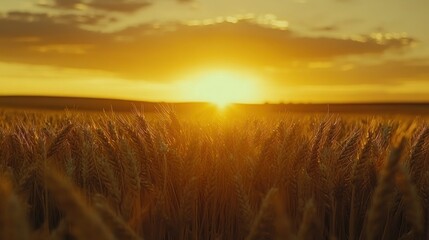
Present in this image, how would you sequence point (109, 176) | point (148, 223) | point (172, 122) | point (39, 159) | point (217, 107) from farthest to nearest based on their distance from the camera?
1. point (217, 107)
2. point (172, 122)
3. point (39, 159)
4. point (148, 223)
5. point (109, 176)

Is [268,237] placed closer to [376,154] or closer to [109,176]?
[109,176]

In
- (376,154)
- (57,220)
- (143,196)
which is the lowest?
(57,220)

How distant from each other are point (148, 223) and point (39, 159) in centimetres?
52

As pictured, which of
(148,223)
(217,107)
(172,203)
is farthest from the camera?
(217,107)

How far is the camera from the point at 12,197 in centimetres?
69

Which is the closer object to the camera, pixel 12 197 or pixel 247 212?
pixel 12 197

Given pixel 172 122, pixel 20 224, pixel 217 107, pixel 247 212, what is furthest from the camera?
pixel 217 107

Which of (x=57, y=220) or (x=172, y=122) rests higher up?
(x=172, y=122)

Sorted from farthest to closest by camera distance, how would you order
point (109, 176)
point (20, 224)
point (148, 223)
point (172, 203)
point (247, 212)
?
1. point (172, 203)
2. point (148, 223)
3. point (109, 176)
4. point (247, 212)
5. point (20, 224)

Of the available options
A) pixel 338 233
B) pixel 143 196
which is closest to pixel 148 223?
pixel 143 196

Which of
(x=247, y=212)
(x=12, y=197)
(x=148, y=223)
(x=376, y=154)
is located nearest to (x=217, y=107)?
(x=376, y=154)

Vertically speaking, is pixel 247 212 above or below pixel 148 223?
above

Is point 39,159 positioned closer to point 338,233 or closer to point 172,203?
point 172,203

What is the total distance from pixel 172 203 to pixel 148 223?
141 mm
